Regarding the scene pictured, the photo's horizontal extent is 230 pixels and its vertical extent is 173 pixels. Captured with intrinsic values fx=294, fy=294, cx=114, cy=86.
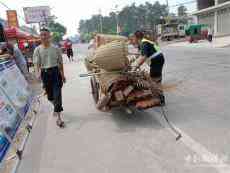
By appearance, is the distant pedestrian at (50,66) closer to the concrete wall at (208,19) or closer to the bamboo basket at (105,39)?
the bamboo basket at (105,39)

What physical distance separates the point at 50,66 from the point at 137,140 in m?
2.50

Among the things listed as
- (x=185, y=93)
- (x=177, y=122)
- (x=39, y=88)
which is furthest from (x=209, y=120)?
(x=39, y=88)

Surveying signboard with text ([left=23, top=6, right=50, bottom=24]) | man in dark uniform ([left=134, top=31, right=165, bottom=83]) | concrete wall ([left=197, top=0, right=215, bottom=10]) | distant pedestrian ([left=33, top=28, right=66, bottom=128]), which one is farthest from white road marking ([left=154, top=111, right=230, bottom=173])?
signboard with text ([left=23, top=6, right=50, bottom=24])

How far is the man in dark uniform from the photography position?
636 cm

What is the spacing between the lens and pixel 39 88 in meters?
11.6

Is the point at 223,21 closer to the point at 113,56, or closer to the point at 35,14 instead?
the point at 35,14

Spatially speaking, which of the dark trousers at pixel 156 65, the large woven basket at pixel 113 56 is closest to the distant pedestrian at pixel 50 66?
the large woven basket at pixel 113 56

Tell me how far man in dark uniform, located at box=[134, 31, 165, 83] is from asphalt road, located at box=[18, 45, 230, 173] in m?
0.83

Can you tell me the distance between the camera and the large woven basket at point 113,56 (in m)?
5.72

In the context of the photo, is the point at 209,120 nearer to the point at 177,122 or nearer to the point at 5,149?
the point at 177,122

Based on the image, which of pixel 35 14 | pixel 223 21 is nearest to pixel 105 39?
pixel 223 21

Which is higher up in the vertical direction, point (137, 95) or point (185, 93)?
point (137, 95)

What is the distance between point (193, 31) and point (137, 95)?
3595 cm

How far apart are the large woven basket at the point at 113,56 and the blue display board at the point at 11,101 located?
1729 mm
